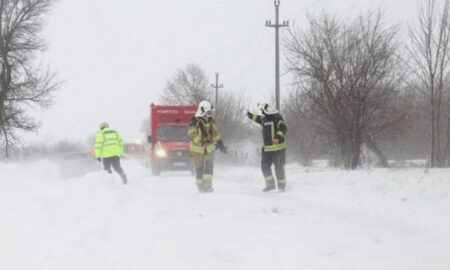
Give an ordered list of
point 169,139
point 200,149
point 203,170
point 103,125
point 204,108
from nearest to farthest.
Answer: point 204,108 → point 200,149 → point 203,170 → point 103,125 → point 169,139

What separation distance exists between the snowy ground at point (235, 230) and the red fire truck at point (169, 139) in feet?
40.4

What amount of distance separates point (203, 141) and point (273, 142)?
1.49m

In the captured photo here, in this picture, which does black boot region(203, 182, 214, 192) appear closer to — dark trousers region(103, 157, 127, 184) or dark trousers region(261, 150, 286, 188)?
dark trousers region(261, 150, 286, 188)

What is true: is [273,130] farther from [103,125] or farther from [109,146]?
[103,125]

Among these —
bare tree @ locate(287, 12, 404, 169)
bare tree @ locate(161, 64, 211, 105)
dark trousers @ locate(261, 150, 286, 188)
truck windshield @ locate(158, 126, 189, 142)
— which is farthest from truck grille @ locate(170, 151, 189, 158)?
bare tree @ locate(161, 64, 211, 105)

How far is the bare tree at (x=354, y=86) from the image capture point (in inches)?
692

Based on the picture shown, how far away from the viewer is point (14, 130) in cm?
3209

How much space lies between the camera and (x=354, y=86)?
57.5 feet

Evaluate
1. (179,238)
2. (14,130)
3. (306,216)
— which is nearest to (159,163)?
(14,130)

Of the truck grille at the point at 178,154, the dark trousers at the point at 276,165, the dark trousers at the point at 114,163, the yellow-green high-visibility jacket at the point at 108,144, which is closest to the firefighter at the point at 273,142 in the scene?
the dark trousers at the point at 276,165

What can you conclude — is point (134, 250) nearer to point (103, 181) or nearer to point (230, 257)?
point (230, 257)

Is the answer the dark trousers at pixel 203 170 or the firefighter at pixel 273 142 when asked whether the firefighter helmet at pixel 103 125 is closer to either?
the dark trousers at pixel 203 170

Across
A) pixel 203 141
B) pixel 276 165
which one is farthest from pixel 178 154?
pixel 276 165

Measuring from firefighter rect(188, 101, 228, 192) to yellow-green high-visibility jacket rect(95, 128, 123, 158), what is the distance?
142 inches
